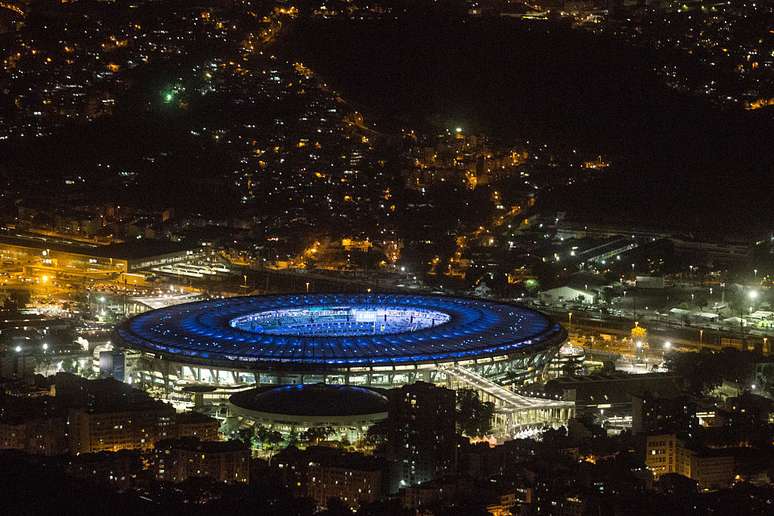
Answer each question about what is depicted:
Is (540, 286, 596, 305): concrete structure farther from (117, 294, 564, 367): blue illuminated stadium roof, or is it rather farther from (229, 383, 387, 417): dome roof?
(229, 383, 387, 417): dome roof

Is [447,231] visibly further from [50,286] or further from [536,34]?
[536,34]

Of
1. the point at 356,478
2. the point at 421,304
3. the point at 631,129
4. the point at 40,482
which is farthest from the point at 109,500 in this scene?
the point at 631,129

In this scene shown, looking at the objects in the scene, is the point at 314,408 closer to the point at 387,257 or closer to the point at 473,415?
the point at 473,415

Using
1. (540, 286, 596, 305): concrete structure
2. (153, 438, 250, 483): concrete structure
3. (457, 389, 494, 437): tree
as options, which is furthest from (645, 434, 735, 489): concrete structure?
(540, 286, 596, 305): concrete structure

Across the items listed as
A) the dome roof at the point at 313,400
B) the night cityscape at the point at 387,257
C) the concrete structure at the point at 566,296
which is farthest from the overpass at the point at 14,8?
the dome roof at the point at 313,400

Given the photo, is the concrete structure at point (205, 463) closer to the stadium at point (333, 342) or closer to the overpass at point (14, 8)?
the stadium at point (333, 342)

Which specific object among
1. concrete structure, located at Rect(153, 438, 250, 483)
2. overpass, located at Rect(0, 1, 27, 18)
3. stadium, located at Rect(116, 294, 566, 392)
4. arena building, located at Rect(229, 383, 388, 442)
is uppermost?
overpass, located at Rect(0, 1, 27, 18)
